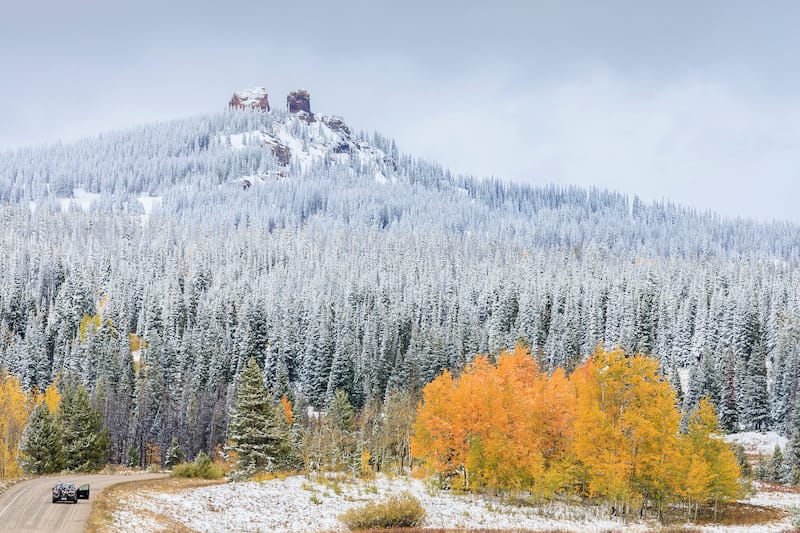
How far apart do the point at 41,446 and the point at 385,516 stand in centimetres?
3877

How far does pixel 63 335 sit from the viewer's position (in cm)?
14812

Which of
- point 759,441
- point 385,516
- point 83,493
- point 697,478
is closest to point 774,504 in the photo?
point 697,478

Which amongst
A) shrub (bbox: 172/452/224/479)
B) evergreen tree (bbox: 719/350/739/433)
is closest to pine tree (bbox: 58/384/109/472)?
shrub (bbox: 172/452/224/479)

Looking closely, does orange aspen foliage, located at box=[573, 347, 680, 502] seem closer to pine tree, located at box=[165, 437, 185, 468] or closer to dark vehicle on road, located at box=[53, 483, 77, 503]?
dark vehicle on road, located at box=[53, 483, 77, 503]

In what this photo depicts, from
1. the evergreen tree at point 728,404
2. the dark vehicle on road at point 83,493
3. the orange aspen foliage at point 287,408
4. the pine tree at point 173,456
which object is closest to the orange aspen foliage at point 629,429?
the dark vehicle on road at point 83,493

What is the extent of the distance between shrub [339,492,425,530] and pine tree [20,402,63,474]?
34.9 metres

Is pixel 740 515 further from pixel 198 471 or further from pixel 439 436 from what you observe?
pixel 198 471

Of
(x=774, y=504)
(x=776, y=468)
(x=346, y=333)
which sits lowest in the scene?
(x=776, y=468)

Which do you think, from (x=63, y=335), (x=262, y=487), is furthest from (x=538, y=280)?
(x=262, y=487)

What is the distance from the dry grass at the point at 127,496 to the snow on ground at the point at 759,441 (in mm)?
85946

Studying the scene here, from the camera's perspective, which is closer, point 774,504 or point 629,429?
point 629,429

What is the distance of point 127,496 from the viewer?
144ft

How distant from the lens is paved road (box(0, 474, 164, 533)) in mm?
33719

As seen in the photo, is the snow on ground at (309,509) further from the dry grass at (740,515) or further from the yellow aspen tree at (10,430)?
the yellow aspen tree at (10,430)
